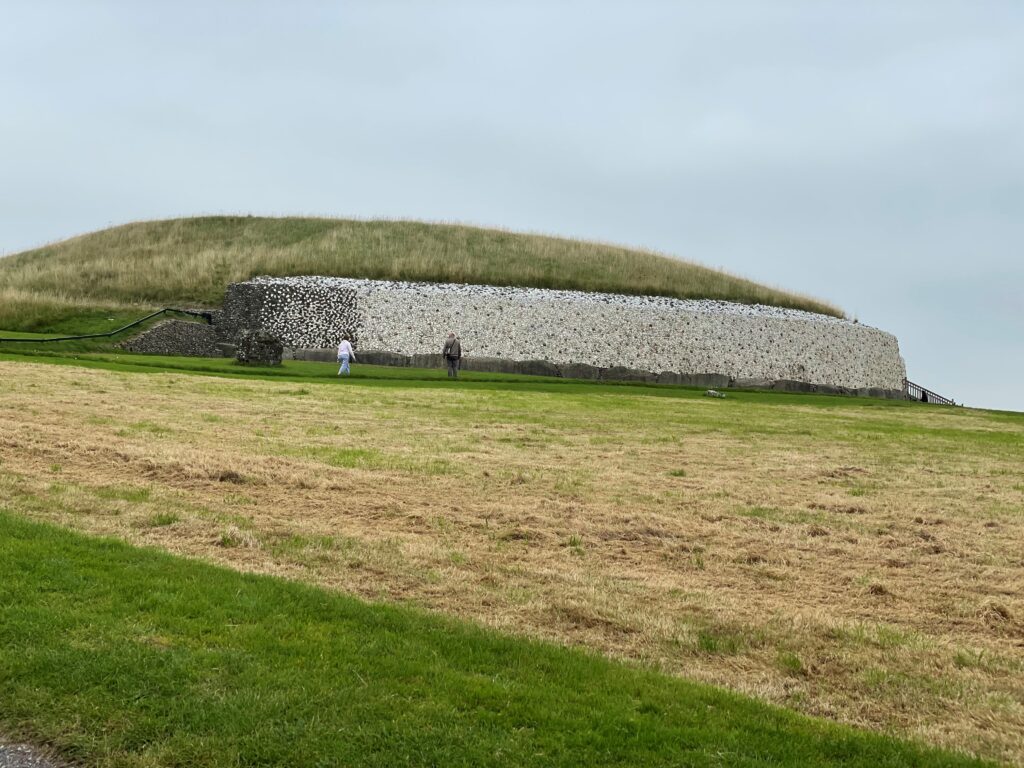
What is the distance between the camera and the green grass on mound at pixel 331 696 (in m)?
4.92

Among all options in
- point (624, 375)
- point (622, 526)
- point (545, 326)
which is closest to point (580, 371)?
point (624, 375)

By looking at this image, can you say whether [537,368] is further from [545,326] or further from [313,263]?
[313,263]

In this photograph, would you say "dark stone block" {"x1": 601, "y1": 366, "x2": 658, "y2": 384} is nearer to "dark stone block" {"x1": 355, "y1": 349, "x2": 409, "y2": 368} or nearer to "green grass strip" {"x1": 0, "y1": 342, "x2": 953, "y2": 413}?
"green grass strip" {"x1": 0, "y1": 342, "x2": 953, "y2": 413}

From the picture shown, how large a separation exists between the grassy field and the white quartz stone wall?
2.84m

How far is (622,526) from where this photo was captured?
36.5 ft

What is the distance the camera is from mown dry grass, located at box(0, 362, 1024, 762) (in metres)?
7.15

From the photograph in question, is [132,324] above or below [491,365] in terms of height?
above

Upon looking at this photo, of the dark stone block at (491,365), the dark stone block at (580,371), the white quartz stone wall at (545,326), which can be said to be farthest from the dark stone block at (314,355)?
the dark stone block at (580,371)

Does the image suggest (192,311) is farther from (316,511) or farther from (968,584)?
(968,584)

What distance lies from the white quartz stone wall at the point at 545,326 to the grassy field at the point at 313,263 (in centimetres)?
284

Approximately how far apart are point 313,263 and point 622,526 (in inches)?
1656

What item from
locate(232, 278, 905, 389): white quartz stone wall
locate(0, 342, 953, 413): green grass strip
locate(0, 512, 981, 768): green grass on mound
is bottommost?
locate(0, 512, 981, 768): green grass on mound

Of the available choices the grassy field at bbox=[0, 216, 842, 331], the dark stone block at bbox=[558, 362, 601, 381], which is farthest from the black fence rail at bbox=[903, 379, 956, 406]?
the dark stone block at bbox=[558, 362, 601, 381]

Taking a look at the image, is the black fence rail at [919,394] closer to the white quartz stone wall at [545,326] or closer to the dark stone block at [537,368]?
the white quartz stone wall at [545,326]
